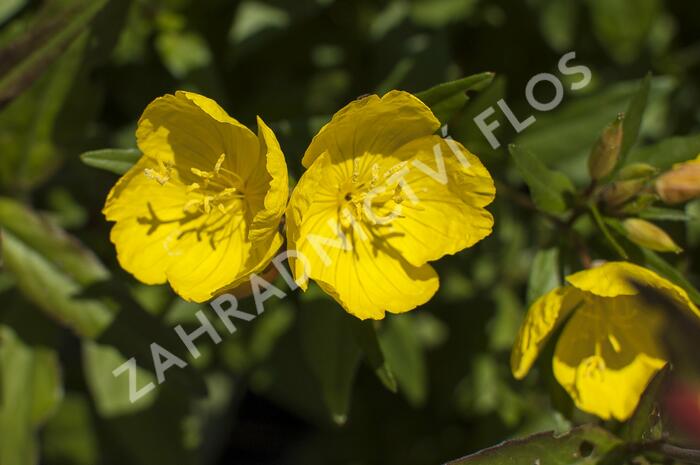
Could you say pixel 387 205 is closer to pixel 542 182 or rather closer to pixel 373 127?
pixel 373 127

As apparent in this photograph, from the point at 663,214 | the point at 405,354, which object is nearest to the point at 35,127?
the point at 405,354

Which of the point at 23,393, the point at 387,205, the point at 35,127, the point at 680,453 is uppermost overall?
the point at 35,127

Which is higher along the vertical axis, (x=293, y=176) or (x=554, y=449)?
(x=293, y=176)

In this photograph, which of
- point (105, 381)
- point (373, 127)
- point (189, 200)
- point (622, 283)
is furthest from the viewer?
point (105, 381)

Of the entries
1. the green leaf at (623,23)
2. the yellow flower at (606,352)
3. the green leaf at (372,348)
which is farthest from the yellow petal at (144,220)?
the green leaf at (623,23)

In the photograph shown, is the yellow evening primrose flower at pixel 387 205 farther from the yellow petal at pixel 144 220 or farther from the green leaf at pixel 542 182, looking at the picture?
the yellow petal at pixel 144 220

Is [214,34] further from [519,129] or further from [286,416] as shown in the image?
[286,416]
